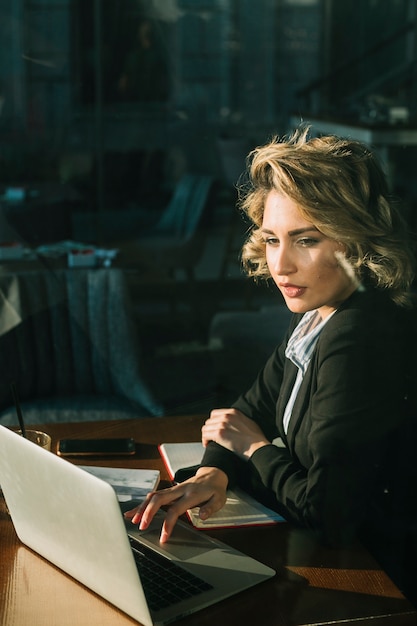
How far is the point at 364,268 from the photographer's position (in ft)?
5.02

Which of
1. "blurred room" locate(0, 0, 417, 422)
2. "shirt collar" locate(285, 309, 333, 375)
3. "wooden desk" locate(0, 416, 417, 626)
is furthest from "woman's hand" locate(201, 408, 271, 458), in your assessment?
"blurred room" locate(0, 0, 417, 422)

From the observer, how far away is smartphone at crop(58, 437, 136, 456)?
1.63 meters

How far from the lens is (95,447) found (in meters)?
1.65

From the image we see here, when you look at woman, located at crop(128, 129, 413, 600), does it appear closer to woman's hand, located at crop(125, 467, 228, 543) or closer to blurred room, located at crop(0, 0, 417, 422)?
woman's hand, located at crop(125, 467, 228, 543)

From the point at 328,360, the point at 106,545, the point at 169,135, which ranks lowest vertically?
the point at 106,545

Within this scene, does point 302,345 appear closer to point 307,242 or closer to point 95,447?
point 307,242

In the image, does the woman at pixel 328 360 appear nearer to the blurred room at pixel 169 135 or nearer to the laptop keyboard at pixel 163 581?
the laptop keyboard at pixel 163 581

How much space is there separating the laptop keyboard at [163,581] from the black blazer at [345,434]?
218 millimetres

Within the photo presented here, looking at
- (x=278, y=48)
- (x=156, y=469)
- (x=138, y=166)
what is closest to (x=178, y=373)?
(x=138, y=166)

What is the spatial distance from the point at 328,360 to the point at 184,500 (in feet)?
1.06

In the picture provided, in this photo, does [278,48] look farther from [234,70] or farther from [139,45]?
[139,45]

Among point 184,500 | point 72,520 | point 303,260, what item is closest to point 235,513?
point 184,500

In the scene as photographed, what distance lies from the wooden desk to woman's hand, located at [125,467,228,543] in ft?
0.21

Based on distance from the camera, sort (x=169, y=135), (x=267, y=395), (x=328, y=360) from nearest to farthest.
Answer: (x=328, y=360) → (x=267, y=395) → (x=169, y=135)
